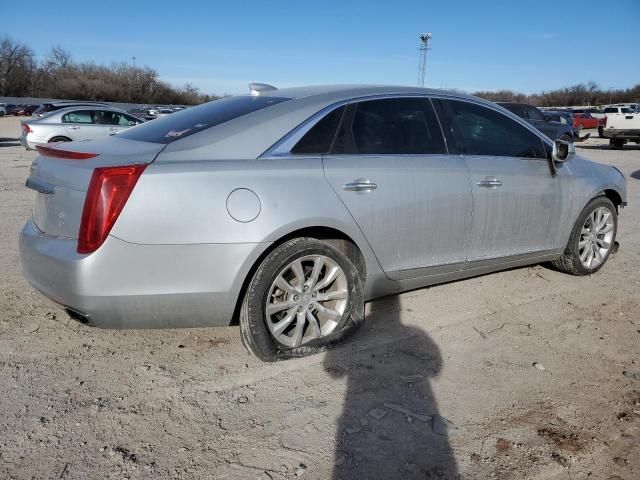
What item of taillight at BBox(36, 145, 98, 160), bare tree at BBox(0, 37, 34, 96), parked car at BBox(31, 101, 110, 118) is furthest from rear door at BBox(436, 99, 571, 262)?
bare tree at BBox(0, 37, 34, 96)

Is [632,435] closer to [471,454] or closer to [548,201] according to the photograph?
[471,454]

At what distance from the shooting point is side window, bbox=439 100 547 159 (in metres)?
3.99

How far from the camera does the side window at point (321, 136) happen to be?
10.6 ft

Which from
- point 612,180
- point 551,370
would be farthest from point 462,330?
point 612,180

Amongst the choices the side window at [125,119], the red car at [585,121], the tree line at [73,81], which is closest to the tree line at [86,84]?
the tree line at [73,81]

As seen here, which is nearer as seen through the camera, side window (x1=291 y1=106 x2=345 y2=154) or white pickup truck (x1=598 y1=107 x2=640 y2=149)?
side window (x1=291 y1=106 x2=345 y2=154)

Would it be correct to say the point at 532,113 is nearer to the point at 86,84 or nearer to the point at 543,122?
the point at 543,122

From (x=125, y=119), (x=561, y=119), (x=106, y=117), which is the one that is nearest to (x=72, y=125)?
Result: (x=106, y=117)

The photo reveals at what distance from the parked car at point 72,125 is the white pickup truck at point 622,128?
18.4 m

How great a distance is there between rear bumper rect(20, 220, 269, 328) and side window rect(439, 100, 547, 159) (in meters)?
1.92

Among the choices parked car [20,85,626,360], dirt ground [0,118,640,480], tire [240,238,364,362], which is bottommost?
dirt ground [0,118,640,480]

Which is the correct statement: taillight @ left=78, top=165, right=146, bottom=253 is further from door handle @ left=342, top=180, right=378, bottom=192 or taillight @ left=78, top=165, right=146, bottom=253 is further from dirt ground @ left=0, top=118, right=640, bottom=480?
door handle @ left=342, top=180, right=378, bottom=192

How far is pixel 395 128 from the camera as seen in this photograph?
368 centimetres

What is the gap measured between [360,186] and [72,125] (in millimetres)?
15025
